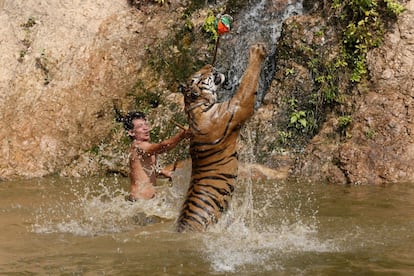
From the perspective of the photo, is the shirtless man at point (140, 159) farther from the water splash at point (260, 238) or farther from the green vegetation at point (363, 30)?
the green vegetation at point (363, 30)

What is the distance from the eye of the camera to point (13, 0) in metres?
13.8

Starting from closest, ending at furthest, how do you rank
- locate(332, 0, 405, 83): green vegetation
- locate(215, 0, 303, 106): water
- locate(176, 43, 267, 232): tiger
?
1. locate(176, 43, 267, 232): tiger
2. locate(332, 0, 405, 83): green vegetation
3. locate(215, 0, 303, 106): water

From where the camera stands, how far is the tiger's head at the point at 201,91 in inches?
201

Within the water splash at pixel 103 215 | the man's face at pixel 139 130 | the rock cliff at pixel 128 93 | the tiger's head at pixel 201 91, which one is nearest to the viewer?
the tiger's head at pixel 201 91

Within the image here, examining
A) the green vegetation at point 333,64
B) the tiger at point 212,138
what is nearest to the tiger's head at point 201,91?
the tiger at point 212,138

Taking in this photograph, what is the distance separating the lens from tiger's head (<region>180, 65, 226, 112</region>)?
512 centimetres

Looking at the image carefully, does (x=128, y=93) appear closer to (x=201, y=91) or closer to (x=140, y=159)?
(x=140, y=159)

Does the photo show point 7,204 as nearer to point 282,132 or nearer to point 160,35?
point 282,132

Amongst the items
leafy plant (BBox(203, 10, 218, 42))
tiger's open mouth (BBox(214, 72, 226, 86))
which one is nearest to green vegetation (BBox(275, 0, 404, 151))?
leafy plant (BBox(203, 10, 218, 42))

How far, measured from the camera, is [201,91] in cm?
514

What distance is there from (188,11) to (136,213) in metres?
6.94

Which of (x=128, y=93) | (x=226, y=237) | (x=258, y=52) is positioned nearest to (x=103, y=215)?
(x=226, y=237)

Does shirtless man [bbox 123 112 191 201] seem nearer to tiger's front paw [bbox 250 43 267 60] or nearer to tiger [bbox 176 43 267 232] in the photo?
tiger [bbox 176 43 267 232]

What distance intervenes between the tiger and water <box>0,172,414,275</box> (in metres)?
0.19
